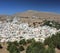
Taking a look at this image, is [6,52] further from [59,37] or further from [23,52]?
[59,37]

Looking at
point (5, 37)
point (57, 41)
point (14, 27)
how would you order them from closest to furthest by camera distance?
1. point (57, 41)
2. point (5, 37)
3. point (14, 27)

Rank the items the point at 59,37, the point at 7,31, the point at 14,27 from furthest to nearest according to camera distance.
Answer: the point at 14,27
the point at 7,31
the point at 59,37

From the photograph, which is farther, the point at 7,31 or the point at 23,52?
the point at 7,31

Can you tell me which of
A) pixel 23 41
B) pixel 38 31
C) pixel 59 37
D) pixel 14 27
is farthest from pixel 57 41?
pixel 14 27

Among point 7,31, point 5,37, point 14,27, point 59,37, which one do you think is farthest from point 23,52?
point 14,27

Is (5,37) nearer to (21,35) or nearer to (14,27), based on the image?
(21,35)

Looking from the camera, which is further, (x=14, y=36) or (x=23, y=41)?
(x=14, y=36)

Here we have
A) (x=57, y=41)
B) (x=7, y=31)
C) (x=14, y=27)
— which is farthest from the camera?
(x=14, y=27)

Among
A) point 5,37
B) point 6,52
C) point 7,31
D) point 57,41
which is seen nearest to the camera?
point 6,52
